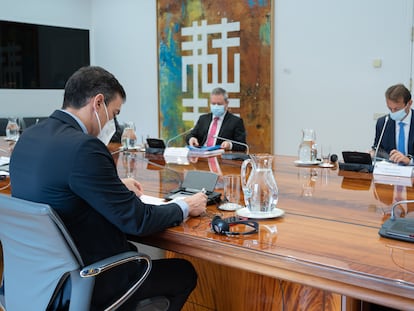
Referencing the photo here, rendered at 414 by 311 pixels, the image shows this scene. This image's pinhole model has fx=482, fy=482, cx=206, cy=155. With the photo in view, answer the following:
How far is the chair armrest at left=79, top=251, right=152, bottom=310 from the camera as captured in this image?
4.52ft

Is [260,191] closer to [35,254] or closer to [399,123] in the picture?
[35,254]

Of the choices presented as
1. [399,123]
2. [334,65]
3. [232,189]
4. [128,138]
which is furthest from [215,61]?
[232,189]

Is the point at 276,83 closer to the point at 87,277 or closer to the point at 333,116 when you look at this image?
the point at 333,116

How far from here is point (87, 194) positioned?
1431 mm

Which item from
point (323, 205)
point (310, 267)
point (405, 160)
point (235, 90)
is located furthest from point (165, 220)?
point (235, 90)

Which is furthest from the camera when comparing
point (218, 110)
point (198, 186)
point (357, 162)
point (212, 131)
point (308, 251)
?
point (212, 131)

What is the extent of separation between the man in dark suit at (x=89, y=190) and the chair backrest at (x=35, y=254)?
0.11 m

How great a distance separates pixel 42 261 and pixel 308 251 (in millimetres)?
763

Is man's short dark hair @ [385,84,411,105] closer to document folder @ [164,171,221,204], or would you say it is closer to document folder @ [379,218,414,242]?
document folder @ [164,171,221,204]

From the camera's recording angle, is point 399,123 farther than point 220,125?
No

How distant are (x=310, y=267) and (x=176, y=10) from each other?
219 inches

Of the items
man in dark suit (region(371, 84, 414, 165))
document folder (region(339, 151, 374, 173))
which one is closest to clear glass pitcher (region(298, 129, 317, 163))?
document folder (region(339, 151, 374, 173))

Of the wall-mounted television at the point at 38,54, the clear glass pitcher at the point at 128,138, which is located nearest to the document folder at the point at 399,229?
the clear glass pitcher at the point at 128,138

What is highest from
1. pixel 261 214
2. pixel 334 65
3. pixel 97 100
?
pixel 334 65
